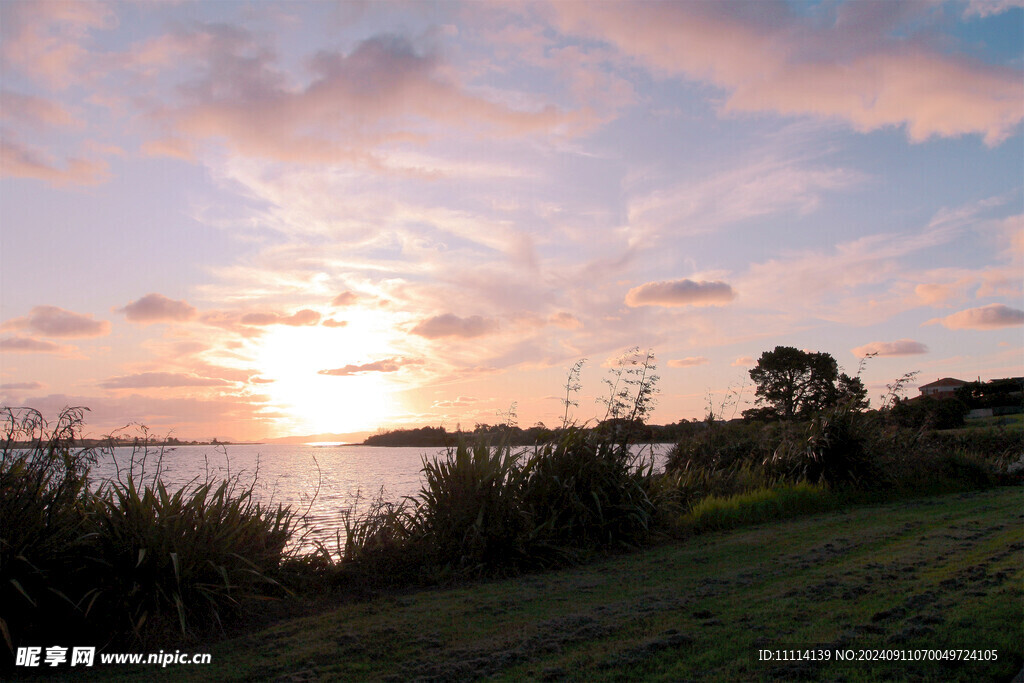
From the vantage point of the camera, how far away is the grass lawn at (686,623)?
4.24m

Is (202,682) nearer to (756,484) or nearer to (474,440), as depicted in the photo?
(474,440)

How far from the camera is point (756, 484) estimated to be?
13359mm

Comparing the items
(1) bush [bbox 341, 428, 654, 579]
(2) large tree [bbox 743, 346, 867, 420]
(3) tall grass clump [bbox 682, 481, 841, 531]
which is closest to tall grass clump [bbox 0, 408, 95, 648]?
(1) bush [bbox 341, 428, 654, 579]

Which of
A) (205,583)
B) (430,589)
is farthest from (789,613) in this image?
(205,583)

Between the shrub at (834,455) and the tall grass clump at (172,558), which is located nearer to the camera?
the tall grass clump at (172,558)

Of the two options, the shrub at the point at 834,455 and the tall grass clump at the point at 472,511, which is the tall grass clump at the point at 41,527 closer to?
the tall grass clump at the point at 472,511

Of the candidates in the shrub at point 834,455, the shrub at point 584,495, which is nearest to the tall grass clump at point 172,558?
the shrub at point 584,495

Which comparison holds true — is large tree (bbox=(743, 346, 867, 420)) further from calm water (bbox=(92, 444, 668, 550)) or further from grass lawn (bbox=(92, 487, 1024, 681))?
grass lawn (bbox=(92, 487, 1024, 681))

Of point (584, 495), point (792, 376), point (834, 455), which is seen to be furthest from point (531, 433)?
point (792, 376)

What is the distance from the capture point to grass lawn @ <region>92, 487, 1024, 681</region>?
13.9 ft

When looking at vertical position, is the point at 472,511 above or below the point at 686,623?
above

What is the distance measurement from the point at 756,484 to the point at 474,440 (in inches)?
276

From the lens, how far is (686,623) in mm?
5109

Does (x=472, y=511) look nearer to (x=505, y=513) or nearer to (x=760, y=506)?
(x=505, y=513)
